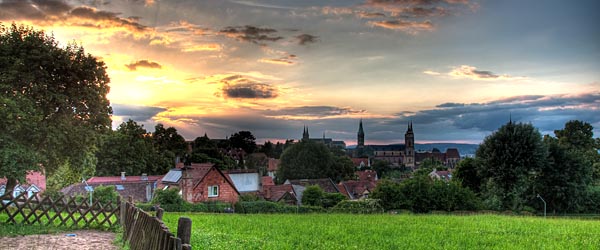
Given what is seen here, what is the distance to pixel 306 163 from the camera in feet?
309

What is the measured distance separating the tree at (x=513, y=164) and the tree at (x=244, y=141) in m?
99.1

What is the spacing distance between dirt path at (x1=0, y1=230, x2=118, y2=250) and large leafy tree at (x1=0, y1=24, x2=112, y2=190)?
7.71 meters

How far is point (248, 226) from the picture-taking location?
2031 centimetres

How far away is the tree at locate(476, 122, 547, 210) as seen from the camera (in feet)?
156

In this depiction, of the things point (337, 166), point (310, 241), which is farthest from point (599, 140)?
point (310, 241)

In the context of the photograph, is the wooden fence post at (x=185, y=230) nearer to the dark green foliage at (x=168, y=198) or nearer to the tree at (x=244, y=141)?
the dark green foliage at (x=168, y=198)

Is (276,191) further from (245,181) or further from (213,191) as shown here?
(213,191)

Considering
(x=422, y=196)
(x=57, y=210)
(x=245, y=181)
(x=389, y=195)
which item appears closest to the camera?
(x=57, y=210)

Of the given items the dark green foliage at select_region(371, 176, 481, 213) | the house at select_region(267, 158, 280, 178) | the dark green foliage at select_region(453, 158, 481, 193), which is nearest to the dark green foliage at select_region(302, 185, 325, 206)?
the dark green foliage at select_region(371, 176, 481, 213)

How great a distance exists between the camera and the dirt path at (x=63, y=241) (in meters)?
14.5

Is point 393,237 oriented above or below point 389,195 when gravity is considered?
above

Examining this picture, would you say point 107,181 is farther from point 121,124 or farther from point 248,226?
point 248,226

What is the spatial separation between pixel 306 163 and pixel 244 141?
5170 centimetres

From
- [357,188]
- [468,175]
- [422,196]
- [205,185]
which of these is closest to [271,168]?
[357,188]
